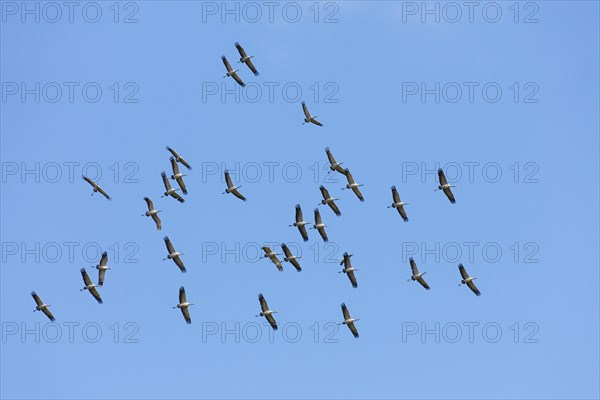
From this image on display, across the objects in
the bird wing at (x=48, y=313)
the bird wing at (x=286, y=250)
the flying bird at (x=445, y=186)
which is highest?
the flying bird at (x=445, y=186)

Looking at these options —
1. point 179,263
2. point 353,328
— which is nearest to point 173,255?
point 179,263

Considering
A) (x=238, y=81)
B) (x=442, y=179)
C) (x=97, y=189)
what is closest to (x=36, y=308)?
(x=97, y=189)

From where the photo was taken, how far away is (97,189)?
105562 mm

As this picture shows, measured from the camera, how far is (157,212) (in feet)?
345

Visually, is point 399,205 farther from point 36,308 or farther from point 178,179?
point 36,308

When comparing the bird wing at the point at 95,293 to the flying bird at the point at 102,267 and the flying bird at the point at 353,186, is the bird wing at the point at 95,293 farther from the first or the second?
the flying bird at the point at 353,186

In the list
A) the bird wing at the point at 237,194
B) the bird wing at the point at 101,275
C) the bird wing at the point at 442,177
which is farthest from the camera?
the bird wing at the point at 237,194

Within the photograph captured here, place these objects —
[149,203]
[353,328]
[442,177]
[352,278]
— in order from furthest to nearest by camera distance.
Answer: [353,328] < [352,278] < [442,177] < [149,203]

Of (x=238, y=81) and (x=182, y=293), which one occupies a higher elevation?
(x=238, y=81)

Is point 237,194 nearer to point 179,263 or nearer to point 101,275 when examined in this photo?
point 179,263

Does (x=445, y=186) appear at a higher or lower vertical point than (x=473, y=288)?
higher

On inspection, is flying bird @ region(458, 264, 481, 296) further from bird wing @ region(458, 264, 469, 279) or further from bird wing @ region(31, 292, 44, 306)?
bird wing @ region(31, 292, 44, 306)

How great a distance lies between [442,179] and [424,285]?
6.18 m

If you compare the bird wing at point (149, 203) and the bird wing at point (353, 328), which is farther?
the bird wing at point (353, 328)
